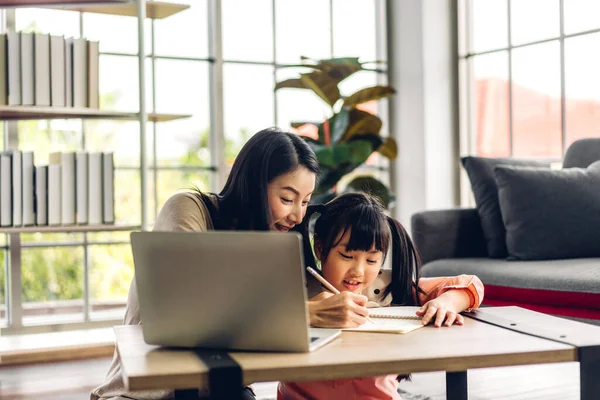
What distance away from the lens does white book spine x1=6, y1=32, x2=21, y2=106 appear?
2.97m

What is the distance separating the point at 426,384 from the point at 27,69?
205 cm

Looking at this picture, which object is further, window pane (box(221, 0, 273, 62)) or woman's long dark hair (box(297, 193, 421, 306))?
window pane (box(221, 0, 273, 62))

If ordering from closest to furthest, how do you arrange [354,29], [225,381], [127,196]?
1. [225,381]
2. [127,196]
3. [354,29]

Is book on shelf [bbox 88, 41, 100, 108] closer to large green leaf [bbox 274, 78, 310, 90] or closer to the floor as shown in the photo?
large green leaf [bbox 274, 78, 310, 90]

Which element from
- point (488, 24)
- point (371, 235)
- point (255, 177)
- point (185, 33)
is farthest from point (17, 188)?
point (488, 24)

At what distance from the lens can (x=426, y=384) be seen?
272cm

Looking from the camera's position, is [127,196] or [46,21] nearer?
[46,21]

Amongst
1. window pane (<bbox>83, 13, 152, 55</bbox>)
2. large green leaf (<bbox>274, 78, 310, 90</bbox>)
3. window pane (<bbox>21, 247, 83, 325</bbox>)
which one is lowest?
window pane (<bbox>21, 247, 83, 325</bbox>)

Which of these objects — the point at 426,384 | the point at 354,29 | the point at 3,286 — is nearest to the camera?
the point at 426,384

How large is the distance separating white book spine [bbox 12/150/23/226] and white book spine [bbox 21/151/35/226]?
16mm

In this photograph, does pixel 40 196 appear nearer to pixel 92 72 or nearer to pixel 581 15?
pixel 92 72

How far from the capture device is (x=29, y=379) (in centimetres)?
289

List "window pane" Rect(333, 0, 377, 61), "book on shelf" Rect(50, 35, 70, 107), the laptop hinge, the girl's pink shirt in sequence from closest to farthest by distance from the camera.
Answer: the laptop hinge
the girl's pink shirt
"book on shelf" Rect(50, 35, 70, 107)
"window pane" Rect(333, 0, 377, 61)

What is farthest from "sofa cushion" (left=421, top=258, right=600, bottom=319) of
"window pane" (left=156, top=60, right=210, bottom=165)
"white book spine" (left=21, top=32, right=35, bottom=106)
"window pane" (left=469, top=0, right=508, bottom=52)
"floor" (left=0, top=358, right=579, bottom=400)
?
"white book spine" (left=21, top=32, right=35, bottom=106)
